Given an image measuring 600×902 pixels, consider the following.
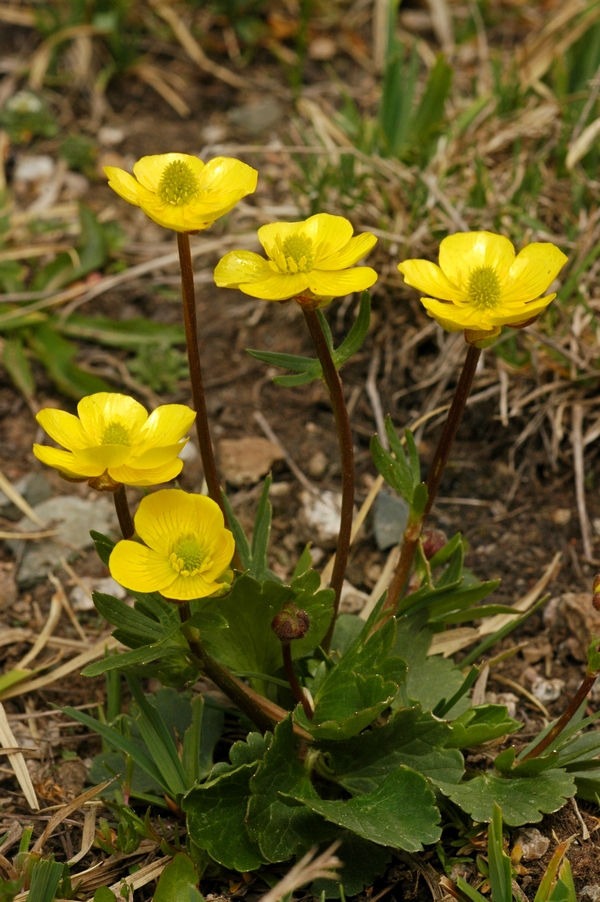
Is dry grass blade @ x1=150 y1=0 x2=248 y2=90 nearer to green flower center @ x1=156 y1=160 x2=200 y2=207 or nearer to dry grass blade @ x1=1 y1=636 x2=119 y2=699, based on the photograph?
green flower center @ x1=156 y1=160 x2=200 y2=207

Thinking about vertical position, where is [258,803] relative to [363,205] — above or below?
below

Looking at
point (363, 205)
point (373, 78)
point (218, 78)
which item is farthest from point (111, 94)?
point (363, 205)

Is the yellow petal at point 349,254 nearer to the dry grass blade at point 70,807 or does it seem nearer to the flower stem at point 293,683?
the flower stem at point 293,683

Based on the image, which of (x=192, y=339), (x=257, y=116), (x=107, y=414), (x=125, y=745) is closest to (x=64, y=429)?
(x=107, y=414)

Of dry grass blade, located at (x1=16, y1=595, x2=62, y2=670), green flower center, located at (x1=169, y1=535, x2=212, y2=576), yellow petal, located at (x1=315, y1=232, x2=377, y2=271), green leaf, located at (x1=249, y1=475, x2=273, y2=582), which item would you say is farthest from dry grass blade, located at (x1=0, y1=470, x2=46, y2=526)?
yellow petal, located at (x1=315, y1=232, x2=377, y2=271)

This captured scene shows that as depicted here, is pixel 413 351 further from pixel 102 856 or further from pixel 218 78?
pixel 218 78

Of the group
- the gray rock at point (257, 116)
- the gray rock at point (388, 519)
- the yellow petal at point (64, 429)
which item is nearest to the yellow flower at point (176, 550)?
the yellow petal at point (64, 429)

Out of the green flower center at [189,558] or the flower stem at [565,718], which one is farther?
the flower stem at [565,718]
